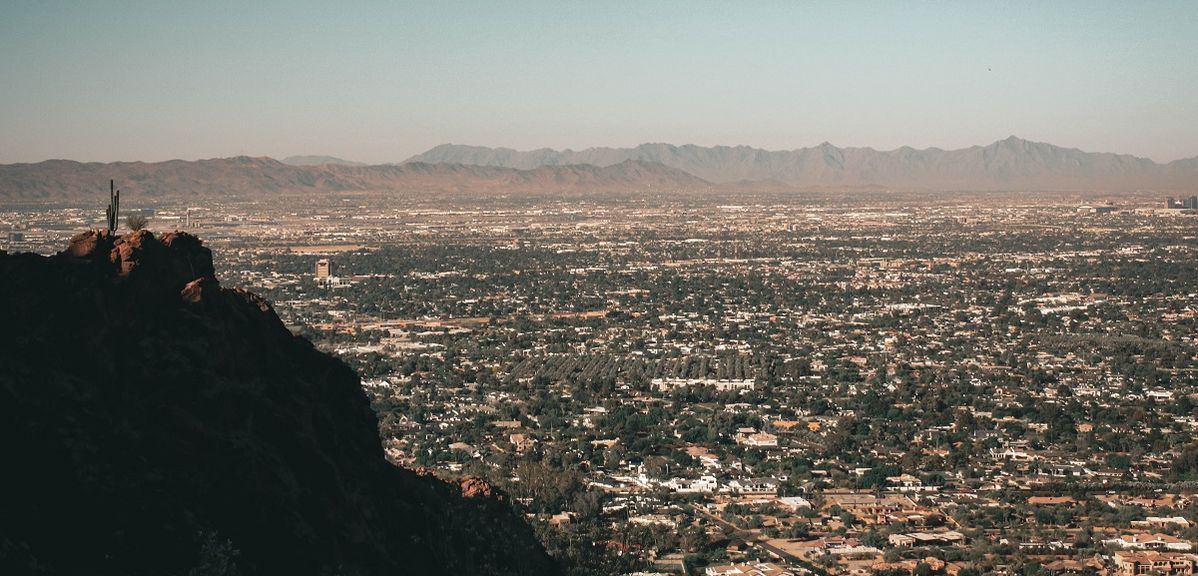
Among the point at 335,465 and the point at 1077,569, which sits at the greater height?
the point at 335,465

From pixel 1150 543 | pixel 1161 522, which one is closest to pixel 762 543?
pixel 1150 543

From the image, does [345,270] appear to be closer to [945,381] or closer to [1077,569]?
[945,381]

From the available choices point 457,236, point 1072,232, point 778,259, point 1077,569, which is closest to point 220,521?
point 1077,569

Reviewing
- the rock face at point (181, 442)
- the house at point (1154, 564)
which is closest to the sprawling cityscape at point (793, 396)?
the house at point (1154, 564)

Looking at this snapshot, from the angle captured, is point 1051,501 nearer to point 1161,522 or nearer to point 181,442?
point 1161,522

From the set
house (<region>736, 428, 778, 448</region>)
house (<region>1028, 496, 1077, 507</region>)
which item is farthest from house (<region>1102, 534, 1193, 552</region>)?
house (<region>736, 428, 778, 448</region>)

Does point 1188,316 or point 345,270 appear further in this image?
point 345,270

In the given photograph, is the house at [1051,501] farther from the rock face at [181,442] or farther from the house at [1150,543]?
the rock face at [181,442]

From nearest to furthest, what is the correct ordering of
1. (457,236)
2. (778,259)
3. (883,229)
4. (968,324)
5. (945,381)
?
(945,381) < (968,324) < (778,259) < (457,236) < (883,229)
